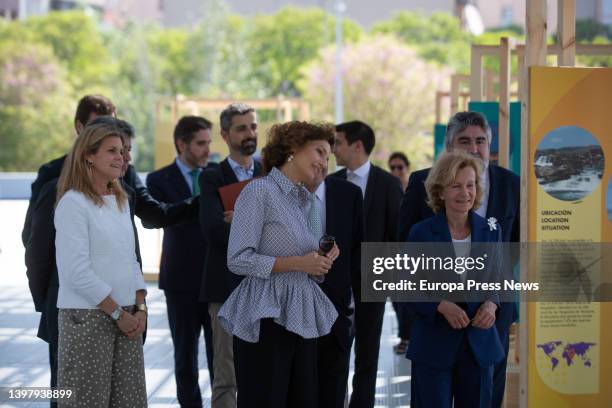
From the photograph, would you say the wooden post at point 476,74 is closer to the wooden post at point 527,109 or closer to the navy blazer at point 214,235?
the navy blazer at point 214,235

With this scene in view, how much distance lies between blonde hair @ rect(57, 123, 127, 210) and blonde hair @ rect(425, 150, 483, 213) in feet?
4.97

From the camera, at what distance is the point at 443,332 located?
5270 mm

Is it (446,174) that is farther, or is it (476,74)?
(476,74)

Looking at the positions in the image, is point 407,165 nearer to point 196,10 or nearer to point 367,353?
point 367,353

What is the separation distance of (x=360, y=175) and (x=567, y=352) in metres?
2.24

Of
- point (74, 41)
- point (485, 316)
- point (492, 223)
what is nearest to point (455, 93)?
point (492, 223)

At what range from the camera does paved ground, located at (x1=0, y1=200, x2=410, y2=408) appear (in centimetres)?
836

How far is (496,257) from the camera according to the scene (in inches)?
212

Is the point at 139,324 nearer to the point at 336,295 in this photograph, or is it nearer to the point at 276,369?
the point at 276,369

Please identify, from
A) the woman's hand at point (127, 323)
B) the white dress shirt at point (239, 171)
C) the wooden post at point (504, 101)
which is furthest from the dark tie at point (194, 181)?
the woman's hand at point (127, 323)

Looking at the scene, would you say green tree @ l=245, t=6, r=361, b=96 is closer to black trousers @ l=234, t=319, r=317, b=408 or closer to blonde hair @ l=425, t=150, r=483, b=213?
blonde hair @ l=425, t=150, r=483, b=213

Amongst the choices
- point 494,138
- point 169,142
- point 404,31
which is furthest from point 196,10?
point 494,138

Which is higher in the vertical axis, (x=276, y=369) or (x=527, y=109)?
(x=527, y=109)

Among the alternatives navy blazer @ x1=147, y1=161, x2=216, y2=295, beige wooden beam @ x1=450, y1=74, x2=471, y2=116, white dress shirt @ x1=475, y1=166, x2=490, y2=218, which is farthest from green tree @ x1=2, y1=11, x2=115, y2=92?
white dress shirt @ x1=475, y1=166, x2=490, y2=218
